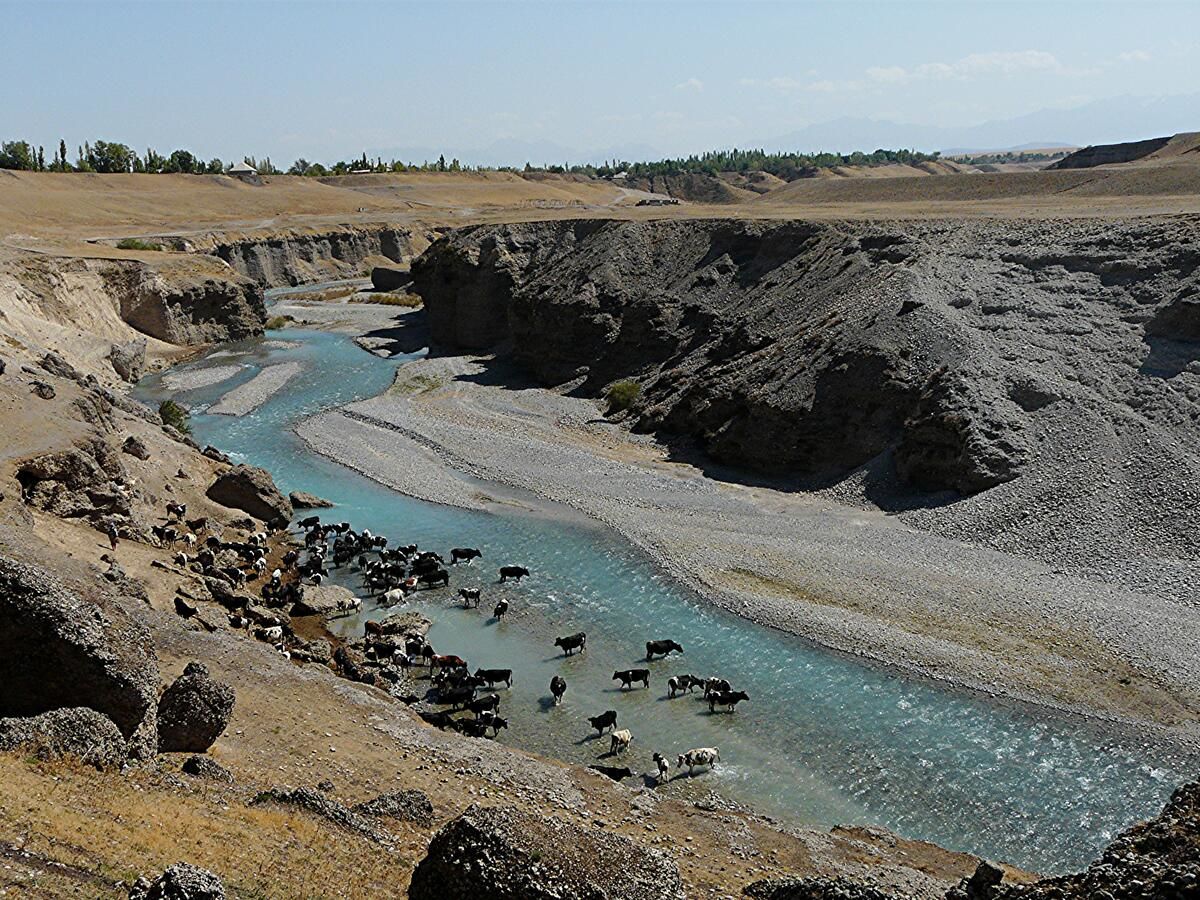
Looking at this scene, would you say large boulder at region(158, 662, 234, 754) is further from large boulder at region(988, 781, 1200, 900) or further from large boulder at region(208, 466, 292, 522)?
large boulder at region(208, 466, 292, 522)

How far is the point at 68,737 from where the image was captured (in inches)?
651

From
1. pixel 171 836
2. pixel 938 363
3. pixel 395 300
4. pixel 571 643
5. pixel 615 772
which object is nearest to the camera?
pixel 171 836

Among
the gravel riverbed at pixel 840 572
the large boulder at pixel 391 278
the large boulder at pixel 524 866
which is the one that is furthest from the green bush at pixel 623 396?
the large boulder at pixel 391 278

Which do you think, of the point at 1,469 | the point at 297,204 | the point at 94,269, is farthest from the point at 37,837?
the point at 297,204

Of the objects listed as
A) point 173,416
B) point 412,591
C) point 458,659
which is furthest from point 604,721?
point 173,416

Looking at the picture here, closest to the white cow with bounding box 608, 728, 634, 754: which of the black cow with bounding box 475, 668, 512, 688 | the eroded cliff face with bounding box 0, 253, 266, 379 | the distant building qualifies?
the black cow with bounding box 475, 668, 512, 688

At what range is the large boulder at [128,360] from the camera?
220ft

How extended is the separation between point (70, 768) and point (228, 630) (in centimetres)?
1295

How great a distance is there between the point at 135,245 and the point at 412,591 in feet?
228

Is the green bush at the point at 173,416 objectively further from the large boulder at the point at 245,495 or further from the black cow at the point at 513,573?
the black cow at the point at 513,573

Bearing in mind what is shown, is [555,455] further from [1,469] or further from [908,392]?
[1,469]

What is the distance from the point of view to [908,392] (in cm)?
4506

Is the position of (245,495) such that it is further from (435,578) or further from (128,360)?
(128,360)

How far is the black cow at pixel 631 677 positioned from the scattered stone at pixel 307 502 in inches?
793
